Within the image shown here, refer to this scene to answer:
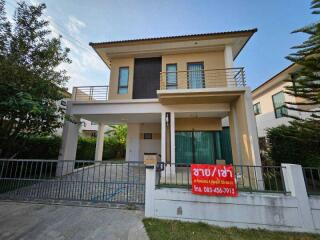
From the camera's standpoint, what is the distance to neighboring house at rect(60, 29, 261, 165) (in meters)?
7.20

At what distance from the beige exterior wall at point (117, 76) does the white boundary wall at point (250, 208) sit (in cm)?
690

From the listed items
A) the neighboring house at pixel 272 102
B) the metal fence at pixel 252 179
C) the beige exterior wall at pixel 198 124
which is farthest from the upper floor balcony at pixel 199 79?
the metal fence at pixel 252 179

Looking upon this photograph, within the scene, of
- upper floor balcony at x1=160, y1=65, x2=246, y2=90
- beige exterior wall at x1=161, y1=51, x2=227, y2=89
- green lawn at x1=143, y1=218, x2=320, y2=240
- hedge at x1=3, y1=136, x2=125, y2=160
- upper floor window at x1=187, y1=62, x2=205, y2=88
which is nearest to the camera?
green lawn at x1=143, y1=218, x2=320, y2=240

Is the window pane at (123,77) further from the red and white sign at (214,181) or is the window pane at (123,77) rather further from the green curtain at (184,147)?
the red and white sign at (214,181)

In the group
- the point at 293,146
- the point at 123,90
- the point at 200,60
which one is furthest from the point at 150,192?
the point at 200,60

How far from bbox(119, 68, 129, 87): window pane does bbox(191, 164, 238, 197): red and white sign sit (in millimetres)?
7638

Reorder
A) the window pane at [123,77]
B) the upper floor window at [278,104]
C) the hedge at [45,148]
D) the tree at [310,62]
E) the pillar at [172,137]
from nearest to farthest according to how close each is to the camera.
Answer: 1. the tree at [310,62]
2. the hedge at [45,148]
3. the pillar at [172,137]
4. the window pane at [123,77]
5. the upper floor window at [278,104]

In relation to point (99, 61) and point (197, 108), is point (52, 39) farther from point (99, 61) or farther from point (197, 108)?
point (197, 108)

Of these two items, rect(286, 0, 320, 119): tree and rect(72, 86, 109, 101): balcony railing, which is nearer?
rect(286, 0, 320, 119): tree

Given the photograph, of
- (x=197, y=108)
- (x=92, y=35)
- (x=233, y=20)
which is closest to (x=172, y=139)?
(x=197, y=108)

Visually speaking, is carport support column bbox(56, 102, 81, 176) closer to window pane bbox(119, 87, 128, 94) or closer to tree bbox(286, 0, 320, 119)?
window pane bbox(119, 87, 128, 94)

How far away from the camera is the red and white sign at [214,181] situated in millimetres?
3631

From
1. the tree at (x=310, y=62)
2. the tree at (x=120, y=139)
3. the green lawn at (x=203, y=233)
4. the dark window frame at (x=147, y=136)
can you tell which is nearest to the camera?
the green lawn at (x=203, y=233)

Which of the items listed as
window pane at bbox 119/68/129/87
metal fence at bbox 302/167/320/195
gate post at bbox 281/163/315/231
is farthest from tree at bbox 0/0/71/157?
metal fence at bbox 302/167/320/195
